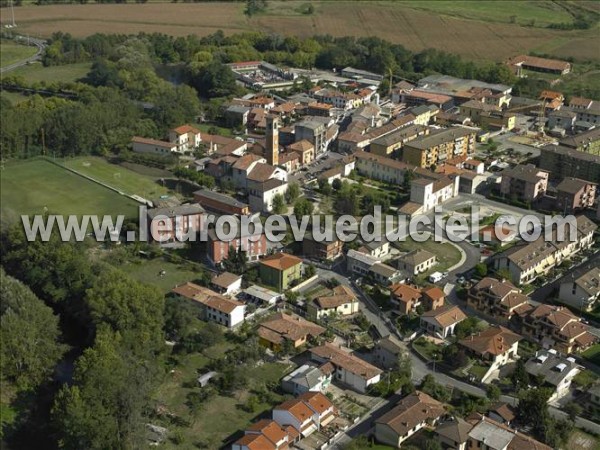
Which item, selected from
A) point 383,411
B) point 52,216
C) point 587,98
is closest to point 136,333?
point 383,411

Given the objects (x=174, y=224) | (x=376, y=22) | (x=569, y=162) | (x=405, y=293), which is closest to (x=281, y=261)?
(x=405, y=293)

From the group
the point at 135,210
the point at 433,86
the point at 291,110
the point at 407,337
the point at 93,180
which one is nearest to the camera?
the point at 407,337

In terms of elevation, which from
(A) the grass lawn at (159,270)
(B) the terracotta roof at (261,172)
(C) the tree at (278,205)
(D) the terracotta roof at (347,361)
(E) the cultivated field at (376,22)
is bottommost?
(A) the grass lawn at (159,270)

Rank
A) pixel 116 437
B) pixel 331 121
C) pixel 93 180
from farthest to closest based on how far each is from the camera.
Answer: pixel 331 121 → pixel 93 180 → pixel 116 437

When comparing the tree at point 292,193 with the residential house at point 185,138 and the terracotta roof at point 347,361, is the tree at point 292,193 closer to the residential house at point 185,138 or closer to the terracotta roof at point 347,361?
the residential house at point 185,138

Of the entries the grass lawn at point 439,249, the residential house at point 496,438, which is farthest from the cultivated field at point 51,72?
the residential house at point 496,438

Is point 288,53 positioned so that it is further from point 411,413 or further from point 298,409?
point 411,413

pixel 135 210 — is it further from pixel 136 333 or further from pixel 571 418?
pixel 571 418
